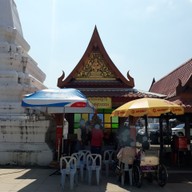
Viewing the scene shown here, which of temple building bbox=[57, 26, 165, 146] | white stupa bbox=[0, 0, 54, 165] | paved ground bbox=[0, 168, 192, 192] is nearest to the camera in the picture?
paved ground bbox=[0, 168, 192, 192]

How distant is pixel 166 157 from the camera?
1396 cm

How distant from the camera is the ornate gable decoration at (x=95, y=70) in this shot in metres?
12.3

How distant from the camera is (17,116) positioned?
11.6 metres

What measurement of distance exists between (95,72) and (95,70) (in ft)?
0.30

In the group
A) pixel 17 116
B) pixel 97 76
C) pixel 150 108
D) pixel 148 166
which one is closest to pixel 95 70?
pixel 97 76

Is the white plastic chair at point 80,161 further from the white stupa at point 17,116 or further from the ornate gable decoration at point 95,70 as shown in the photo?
the ornate gable decoration at point 95,70

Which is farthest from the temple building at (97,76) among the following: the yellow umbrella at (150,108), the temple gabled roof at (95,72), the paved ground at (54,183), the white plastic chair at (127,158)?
the white plastic chair at (127,158)

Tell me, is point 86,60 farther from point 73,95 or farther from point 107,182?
point 107,182

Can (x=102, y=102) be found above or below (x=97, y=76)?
below

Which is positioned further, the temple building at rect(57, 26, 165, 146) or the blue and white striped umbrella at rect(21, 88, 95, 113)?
the temple building at rect(57, 26, 165, 146)

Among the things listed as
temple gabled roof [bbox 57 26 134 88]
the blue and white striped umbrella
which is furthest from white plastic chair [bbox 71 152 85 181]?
temple gabled roof [bbox 57 26 134 88]

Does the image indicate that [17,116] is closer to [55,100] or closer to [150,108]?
[55,100]

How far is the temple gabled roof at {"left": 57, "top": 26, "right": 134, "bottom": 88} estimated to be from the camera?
479 inches

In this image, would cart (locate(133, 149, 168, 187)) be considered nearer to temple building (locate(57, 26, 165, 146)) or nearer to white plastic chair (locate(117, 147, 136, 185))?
white plastic chair (locate(117, 147, 136, 185))
